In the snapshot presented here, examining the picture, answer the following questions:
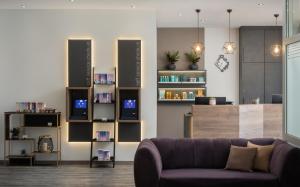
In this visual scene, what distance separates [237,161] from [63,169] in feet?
12.7

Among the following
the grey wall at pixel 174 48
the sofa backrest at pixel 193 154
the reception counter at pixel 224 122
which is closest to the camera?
the sofa backrest at pixel 193 154

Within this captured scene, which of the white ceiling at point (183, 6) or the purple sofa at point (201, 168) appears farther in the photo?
the white ceiling at point (183, 6)

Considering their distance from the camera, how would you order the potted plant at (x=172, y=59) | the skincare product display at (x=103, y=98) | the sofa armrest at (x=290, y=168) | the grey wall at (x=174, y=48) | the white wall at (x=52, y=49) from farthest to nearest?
the grey wall at (x=174, y=48)
the potted plant at (x=172, y=59)
the white wall at (x=52, y=49)
the skincare product display at (x=103, y=98)
the sofa armrest at (x=290, y=168)

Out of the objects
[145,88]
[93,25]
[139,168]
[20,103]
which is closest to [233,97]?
[145,88]

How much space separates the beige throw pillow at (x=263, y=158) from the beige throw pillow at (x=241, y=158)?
0.06m

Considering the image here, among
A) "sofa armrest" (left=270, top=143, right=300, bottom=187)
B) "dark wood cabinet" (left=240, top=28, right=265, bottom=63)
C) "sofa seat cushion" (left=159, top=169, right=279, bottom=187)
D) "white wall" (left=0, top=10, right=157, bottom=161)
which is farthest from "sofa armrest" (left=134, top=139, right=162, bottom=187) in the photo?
"dark wood cabinet" (left=240, top=28, right=265, bottom=63)

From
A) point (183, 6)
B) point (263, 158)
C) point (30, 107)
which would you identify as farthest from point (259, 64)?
point (263, 158)

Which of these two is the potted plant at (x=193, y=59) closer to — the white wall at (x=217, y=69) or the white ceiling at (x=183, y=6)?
the white wall at (x=217, y=69)

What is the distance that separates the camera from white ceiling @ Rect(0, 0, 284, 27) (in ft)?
28.6

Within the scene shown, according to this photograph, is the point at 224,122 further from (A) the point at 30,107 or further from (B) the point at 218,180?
(A) the point at 30,107

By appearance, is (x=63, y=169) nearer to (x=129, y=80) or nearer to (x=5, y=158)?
(x=5, y=158)


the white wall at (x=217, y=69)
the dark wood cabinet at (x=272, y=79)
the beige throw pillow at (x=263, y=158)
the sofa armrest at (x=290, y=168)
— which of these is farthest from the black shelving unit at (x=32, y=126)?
the dark wood cabinet at (x=272, y=79)

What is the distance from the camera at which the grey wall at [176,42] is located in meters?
12.2

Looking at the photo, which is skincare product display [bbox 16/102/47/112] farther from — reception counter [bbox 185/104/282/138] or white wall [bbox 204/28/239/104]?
white wall [bbox 204/28/239/104]
